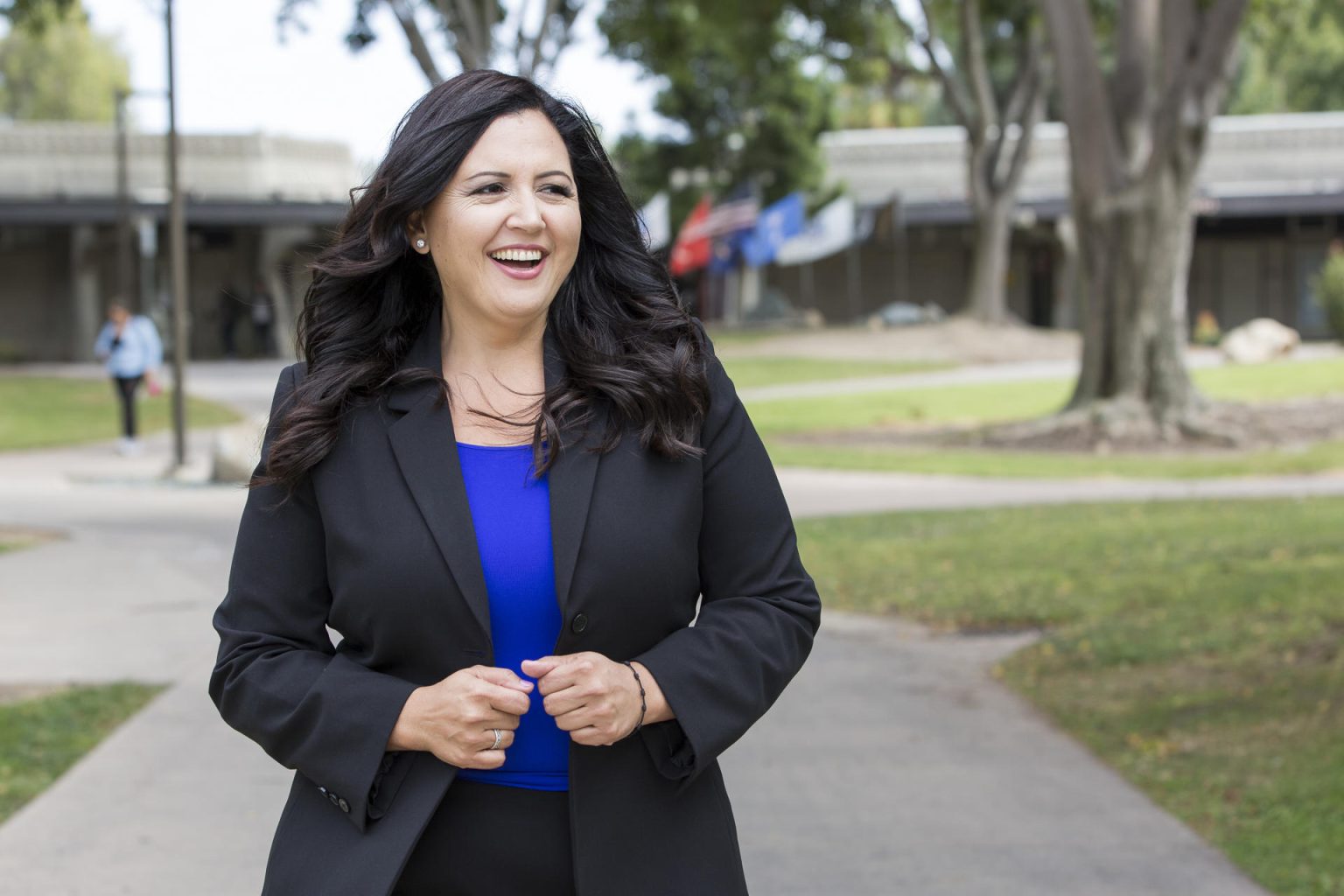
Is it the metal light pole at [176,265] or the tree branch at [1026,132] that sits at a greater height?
the tree branch at [1026,132]

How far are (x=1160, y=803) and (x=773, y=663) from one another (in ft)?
12.2

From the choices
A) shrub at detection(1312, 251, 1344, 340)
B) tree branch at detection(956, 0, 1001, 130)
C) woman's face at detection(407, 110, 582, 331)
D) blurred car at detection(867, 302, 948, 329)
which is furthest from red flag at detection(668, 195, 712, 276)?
woman's face at detection(407, 110, 582, 331)

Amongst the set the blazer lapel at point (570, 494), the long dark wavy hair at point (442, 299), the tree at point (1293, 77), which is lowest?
the blazer lapel at point (570, 494)

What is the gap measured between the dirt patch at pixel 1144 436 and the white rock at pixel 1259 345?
34.3 ft

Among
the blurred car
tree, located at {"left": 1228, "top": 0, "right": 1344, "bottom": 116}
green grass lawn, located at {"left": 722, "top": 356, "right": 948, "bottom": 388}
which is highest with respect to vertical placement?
tree, located at {"left": 1228, "top": 0, "right": 1344, "bottom": 116}

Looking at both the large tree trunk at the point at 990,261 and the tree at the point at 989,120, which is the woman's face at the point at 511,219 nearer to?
the tree at the point at 989,120

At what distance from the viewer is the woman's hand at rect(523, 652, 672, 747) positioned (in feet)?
7.04

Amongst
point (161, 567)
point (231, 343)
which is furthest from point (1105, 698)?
point (231, 343)

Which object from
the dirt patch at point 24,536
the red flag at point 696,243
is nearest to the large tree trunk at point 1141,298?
the dirt patch at point 24,536

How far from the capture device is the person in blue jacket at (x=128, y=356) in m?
18.9

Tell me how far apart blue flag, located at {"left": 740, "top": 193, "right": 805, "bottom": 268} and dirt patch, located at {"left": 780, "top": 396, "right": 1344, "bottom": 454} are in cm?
1782

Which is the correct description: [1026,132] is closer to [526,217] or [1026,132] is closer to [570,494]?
[526,217]

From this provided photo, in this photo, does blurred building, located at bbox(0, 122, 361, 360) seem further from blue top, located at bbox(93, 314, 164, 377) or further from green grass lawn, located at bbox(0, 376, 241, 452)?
blue top, located at bbox(93, 314, 164, 377)

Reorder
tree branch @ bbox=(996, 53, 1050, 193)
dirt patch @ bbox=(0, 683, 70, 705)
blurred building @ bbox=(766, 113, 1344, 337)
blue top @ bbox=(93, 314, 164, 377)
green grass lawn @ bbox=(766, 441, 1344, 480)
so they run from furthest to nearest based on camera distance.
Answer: blurred building @ bbox=(766, 113, 1344, 337) < tree branch @ bbox=(996, 53, 1050, 193) < blue top @ bbox=(93, 314, 164, 377) < green grass lawn @ bbox=(766, 441, 1344, 480) < dirt patch @ bbox=(0, 683, 70, 705)
